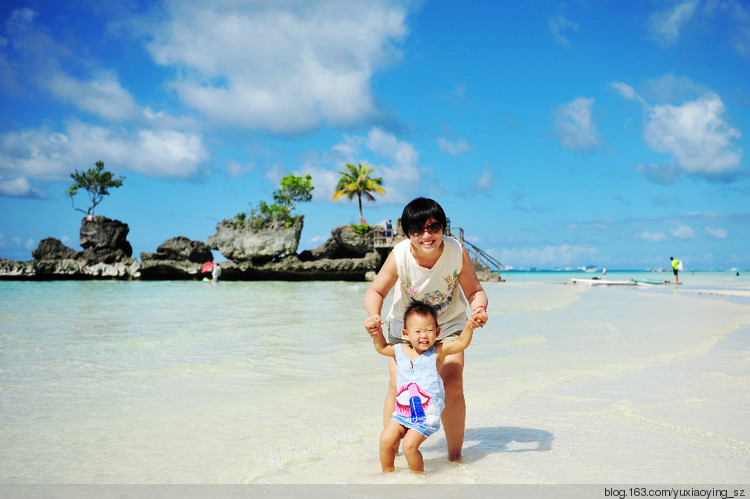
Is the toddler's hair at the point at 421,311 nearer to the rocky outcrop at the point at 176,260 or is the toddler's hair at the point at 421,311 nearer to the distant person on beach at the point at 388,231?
the distant person on beach at the point at 388,231

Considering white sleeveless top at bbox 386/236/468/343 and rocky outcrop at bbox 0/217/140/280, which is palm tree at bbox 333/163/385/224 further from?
white sleeveless top at bbox 386/236/468/343

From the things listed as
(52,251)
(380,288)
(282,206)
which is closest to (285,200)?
(282,206)

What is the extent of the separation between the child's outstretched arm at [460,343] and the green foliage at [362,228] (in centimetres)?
3876

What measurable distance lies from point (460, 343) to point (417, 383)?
32 centimetres

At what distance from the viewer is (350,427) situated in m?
3.59

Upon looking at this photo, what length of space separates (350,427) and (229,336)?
214 inches

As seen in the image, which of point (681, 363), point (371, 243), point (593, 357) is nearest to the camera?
point (681, 363)

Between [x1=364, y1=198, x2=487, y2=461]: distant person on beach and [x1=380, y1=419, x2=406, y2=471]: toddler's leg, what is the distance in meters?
0.34

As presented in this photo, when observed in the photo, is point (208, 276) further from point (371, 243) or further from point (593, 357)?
point (593, 357)

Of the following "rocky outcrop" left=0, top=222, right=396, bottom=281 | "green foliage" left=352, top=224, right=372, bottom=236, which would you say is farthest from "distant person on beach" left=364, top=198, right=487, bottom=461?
"green foliage" left=352, top=224, right=372, bottom=236

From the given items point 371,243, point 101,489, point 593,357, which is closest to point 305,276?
point 371,243

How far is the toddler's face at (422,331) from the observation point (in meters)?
2.79

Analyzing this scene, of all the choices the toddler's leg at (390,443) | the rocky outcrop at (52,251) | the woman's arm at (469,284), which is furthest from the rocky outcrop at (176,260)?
the toddler's leg at (390,443)

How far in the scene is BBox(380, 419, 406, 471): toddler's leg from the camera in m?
2.66
